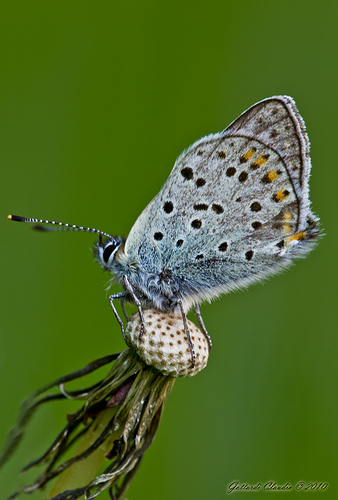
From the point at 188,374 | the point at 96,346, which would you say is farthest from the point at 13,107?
the point at 188,374

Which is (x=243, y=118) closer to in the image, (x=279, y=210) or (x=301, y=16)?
(x=279, y=210)

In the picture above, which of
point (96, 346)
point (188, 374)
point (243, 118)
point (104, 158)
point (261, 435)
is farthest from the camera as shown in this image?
point (104, 158)

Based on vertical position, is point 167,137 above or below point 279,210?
above

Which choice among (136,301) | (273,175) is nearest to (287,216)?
(273,175)

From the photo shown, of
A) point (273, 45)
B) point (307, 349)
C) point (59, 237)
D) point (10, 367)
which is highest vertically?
point (273, 45)

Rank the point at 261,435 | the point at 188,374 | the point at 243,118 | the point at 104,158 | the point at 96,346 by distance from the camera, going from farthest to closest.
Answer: the point at 104,158
the point at 96,346
the point at 261,435
the point at 243,118
the point at 188,374

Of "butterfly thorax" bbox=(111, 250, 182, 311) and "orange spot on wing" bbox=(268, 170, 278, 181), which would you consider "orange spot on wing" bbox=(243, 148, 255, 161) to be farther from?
"butterfly thorax" bbox=(111, 250, 182, 311)

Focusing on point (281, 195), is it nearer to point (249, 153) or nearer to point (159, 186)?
point (249, 153)
